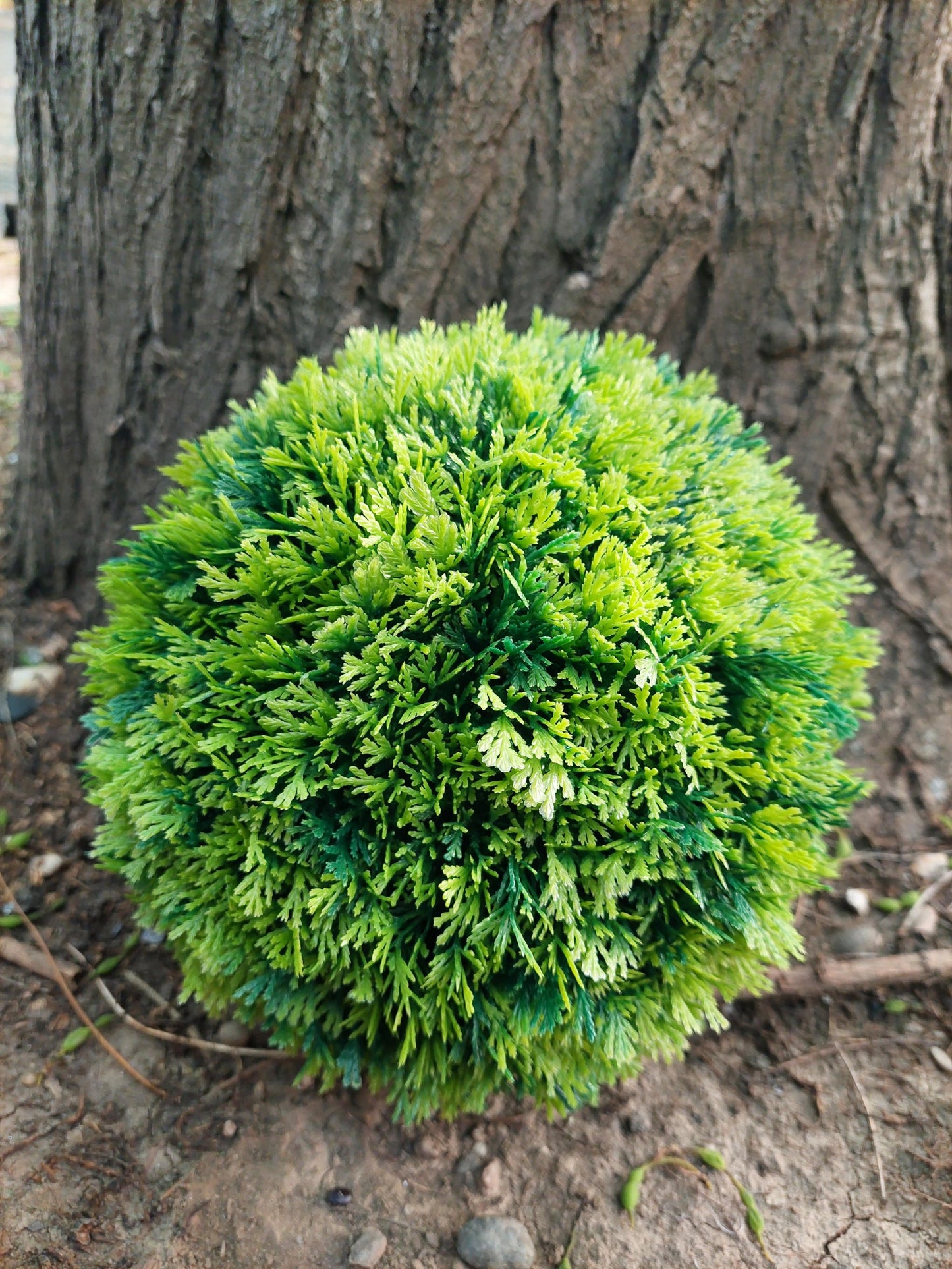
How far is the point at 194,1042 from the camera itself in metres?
2.29

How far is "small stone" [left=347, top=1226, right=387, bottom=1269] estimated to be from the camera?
6.40 feet

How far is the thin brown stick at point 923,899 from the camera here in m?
2.74

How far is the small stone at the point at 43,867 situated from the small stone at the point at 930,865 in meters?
2.80

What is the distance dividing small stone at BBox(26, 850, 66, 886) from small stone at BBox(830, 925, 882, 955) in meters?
2.45

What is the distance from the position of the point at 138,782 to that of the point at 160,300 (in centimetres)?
172

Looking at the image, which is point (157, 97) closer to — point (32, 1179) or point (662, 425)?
point (662, 425)

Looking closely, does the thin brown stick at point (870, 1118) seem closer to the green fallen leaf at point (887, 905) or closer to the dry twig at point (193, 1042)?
the green fallen leaf at point (887, 905)

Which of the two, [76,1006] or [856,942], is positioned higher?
[856,942]

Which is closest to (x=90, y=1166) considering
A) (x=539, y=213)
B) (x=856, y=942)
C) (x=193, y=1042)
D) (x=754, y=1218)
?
(x=193, y=1042)

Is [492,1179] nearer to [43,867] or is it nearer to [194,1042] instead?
[194,1042]

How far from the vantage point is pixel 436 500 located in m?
1.79

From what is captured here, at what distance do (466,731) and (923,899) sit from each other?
1991mm

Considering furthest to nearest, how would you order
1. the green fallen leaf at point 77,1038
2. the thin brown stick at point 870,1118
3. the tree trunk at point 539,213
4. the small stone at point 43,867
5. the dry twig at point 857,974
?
the small stone at point 43,867 < the dry twig at point 857,974 < the tree trunk at point 539,213 < the green fallen leaf at point 77,1038 < the thin brown stick at point 870,1118

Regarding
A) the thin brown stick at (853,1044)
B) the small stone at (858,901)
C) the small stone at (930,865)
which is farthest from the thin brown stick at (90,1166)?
the small stone at (930,865)
